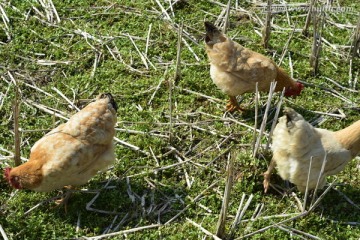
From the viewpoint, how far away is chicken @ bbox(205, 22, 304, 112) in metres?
6.58

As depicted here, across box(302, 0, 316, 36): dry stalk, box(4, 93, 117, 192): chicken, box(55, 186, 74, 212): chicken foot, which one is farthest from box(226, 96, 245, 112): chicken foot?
box(55, 186, 74, 212): chicken foot

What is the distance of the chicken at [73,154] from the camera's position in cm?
518

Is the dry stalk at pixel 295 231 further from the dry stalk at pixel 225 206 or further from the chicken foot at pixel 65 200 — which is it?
the chicken foot at pixel 65 200

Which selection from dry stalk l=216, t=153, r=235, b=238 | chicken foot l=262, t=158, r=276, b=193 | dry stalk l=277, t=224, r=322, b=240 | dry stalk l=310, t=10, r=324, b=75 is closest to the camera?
dry stalk l=216, t=153, r=235, b=238

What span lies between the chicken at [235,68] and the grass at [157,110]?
1.50 feet

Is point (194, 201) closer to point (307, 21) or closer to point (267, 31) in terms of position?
point (267, 31)

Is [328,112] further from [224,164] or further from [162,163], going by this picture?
[162,163]

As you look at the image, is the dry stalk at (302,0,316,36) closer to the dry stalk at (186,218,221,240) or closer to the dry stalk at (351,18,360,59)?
the dry stalk at (351,18,360,59)

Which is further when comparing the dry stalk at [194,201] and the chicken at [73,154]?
the dry stalk at [194,201]

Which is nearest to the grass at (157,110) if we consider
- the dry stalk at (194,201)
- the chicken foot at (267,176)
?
the dry stalk at (194,201)

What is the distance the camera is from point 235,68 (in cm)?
658

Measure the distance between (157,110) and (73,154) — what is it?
6.20 feet

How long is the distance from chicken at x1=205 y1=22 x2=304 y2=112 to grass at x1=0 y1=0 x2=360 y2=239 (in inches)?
18.0

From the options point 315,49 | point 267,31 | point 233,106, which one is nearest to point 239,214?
point 233,106
